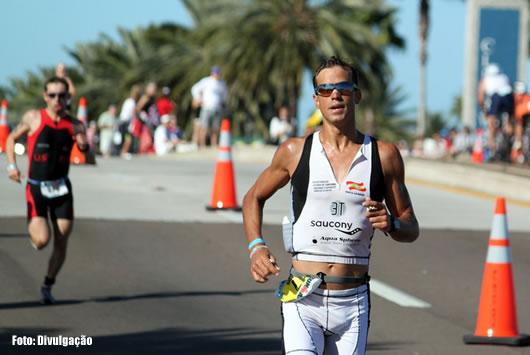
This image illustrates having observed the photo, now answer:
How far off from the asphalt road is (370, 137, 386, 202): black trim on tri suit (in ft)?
11.0

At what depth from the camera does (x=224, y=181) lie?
1703 centimetres

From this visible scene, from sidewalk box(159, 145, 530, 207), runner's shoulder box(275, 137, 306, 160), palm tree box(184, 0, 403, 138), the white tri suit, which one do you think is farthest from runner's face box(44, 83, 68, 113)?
palm tree box(184, 0, 403, 138)

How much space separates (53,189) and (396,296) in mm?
3143

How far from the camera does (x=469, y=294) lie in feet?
40.8

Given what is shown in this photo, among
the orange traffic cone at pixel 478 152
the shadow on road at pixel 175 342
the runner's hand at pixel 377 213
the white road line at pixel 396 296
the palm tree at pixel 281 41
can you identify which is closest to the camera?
the runner's hand at pixel 377 213

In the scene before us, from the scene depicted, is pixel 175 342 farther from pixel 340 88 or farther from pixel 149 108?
pixel 149 108

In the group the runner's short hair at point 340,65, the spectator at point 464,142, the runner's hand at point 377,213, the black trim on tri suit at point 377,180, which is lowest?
the spectator at point 464,142

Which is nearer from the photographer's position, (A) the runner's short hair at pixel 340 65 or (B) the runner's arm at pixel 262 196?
(B) the runner's arm at pixel 262 196

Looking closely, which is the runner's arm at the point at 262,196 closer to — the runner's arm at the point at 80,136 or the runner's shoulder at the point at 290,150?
the runner's shoulder at the point at 290,150

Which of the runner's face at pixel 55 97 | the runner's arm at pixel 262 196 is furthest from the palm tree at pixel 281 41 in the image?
the runner's arm at pixel 262 196

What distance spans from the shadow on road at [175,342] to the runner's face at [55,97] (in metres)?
2.20

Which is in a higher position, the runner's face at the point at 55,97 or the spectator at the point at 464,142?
the runner's face at the point at 55,97

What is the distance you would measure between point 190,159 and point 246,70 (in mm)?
25037

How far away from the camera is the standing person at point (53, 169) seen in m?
11.2
